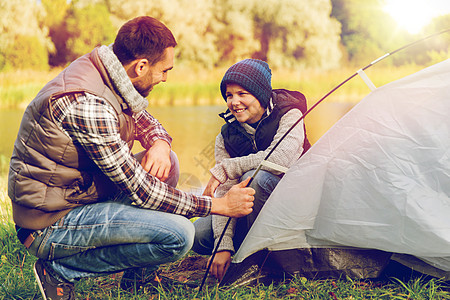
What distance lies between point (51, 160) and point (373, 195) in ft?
4.05

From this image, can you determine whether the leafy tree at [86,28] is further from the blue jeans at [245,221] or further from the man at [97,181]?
the man at [97,181]

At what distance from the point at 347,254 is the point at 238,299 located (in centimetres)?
51

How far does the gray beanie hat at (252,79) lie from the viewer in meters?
2.06

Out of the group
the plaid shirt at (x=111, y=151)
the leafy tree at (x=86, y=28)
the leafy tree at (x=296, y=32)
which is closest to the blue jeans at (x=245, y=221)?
the plaid shirt at (x=111, y=151)

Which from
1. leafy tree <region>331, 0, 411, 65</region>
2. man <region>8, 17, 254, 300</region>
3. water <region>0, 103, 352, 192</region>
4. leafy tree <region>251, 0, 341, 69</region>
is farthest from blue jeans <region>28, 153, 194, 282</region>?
leafy tree <region>331, 0, 411, 65</region>

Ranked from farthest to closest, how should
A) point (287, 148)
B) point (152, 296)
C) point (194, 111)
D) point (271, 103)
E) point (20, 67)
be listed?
point (20, 67) < point (194, 111) < point (271, 103) < point (287, 148) < point (152, 296)

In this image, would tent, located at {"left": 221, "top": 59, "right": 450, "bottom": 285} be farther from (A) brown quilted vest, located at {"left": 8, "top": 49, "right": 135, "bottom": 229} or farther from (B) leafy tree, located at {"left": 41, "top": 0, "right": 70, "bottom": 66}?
(B) leafy tree, located at {"left": 41, "top": 0, "right": 70, "bottom": 66}

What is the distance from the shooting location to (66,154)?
5.21ft

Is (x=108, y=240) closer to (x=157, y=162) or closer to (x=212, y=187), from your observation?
(x=157, y=162)

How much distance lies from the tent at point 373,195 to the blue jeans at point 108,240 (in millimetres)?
366

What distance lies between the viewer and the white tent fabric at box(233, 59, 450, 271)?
166 centimetres

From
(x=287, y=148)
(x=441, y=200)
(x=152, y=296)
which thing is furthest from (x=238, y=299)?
(x=441, y=200)

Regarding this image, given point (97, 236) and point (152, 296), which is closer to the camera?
point (97, 236)

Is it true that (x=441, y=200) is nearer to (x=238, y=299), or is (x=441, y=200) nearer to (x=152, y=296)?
(x=238, y=299)
